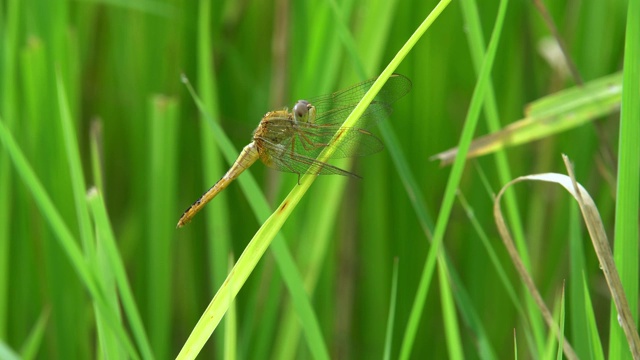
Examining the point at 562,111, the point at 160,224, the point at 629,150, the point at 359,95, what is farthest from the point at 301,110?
the point at 629,150

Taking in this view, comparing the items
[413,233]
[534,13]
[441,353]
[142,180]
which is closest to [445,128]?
[413,233]

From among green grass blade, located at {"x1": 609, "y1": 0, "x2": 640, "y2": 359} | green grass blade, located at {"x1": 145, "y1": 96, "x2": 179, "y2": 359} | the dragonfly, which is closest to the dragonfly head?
the dragonfly

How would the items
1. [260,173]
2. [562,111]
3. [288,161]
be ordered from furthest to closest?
1. [260,173]
2. [288,161]
3. [562,111]

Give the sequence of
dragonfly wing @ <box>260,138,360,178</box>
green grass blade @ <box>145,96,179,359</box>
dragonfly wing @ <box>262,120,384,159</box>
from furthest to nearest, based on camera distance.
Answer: green grass blade @ <box>145,96,179,359</box> → dragonfly wing @ <box>262,120,384,159</box> → dragonfly wing @ <box>260,138,360,178</box>

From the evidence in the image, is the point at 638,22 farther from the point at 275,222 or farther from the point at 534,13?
the point at 534,13

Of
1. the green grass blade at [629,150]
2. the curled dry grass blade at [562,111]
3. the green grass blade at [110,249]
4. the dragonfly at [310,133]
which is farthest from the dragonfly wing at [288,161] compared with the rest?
the green grass blade at [629,150]

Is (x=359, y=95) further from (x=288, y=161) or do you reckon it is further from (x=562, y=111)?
(x=562, y=111)

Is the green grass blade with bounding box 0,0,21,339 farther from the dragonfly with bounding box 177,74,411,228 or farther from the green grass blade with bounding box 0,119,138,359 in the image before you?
the green grass blade with bounding box 0,119,138,359
